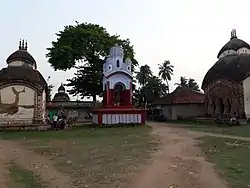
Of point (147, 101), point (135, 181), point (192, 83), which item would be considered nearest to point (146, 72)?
point (147, 101)

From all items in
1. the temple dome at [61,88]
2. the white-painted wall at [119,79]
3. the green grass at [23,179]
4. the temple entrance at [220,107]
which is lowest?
the green grass at [23,179]

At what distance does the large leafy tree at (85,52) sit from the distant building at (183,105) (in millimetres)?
7712

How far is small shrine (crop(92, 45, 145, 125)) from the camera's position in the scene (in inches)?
1035

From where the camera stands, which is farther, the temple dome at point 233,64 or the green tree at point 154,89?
the green tree at point 154,89

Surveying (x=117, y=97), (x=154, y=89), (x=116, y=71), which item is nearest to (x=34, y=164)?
(x=116, y=71)

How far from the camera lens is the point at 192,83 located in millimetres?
62844

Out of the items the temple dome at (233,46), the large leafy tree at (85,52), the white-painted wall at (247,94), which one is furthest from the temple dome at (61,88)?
the white-painted wall at (247,94)

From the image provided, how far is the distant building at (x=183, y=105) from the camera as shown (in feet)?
126

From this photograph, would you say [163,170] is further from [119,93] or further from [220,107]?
[220,107]

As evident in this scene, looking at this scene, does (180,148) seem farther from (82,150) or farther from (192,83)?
(192,83)

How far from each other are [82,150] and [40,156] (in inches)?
73.5

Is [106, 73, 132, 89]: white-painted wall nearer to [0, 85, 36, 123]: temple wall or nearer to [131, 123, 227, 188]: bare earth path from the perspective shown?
[0, 85, 36, 123]: temple wall

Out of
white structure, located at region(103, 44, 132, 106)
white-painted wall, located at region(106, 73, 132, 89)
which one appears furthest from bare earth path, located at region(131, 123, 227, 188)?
white-painted wall, located at region(106, 73, 132, 89)

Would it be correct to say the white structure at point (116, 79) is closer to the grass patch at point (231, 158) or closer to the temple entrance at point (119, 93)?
the temple entrance at point (119, 93)
